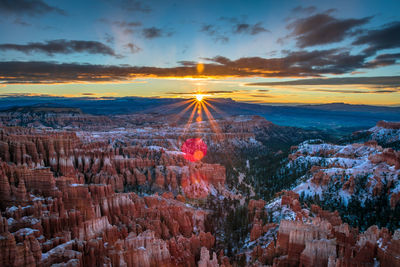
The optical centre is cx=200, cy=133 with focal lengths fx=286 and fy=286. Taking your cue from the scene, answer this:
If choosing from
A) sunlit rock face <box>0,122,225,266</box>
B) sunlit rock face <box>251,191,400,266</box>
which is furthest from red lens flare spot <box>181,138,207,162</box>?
sunlit rock face <box>251,191,400,266</box>

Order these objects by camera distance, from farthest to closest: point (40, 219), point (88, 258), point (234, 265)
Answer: point (234, 265)
point (40, 219)
point (88, 258)

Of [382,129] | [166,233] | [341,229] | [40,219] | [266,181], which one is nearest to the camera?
[40,219]

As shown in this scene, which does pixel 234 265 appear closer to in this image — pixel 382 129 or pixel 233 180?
pixel 233 180

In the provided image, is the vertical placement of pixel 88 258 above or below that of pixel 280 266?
above

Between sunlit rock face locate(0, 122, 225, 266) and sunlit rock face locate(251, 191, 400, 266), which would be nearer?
sunlit rock face locate(251, 191, 400, 266)

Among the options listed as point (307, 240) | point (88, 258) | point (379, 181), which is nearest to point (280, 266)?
point (307, 240)

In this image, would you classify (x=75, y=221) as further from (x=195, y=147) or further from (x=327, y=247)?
(x=195, y=147)

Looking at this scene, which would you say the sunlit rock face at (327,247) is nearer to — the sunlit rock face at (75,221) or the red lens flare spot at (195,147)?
the sunlit rock face at (75,221)

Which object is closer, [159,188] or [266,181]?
[159,188]

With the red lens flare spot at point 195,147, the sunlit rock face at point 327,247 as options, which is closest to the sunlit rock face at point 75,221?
the sunlit rock face at point 327,247

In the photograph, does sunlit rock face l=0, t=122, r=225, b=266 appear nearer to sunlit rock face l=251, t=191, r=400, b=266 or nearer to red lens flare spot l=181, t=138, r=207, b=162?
sunlit rock face l=251, t=191, r=400, b=266

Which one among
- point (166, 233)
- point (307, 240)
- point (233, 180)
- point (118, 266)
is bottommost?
point (233, 180)
